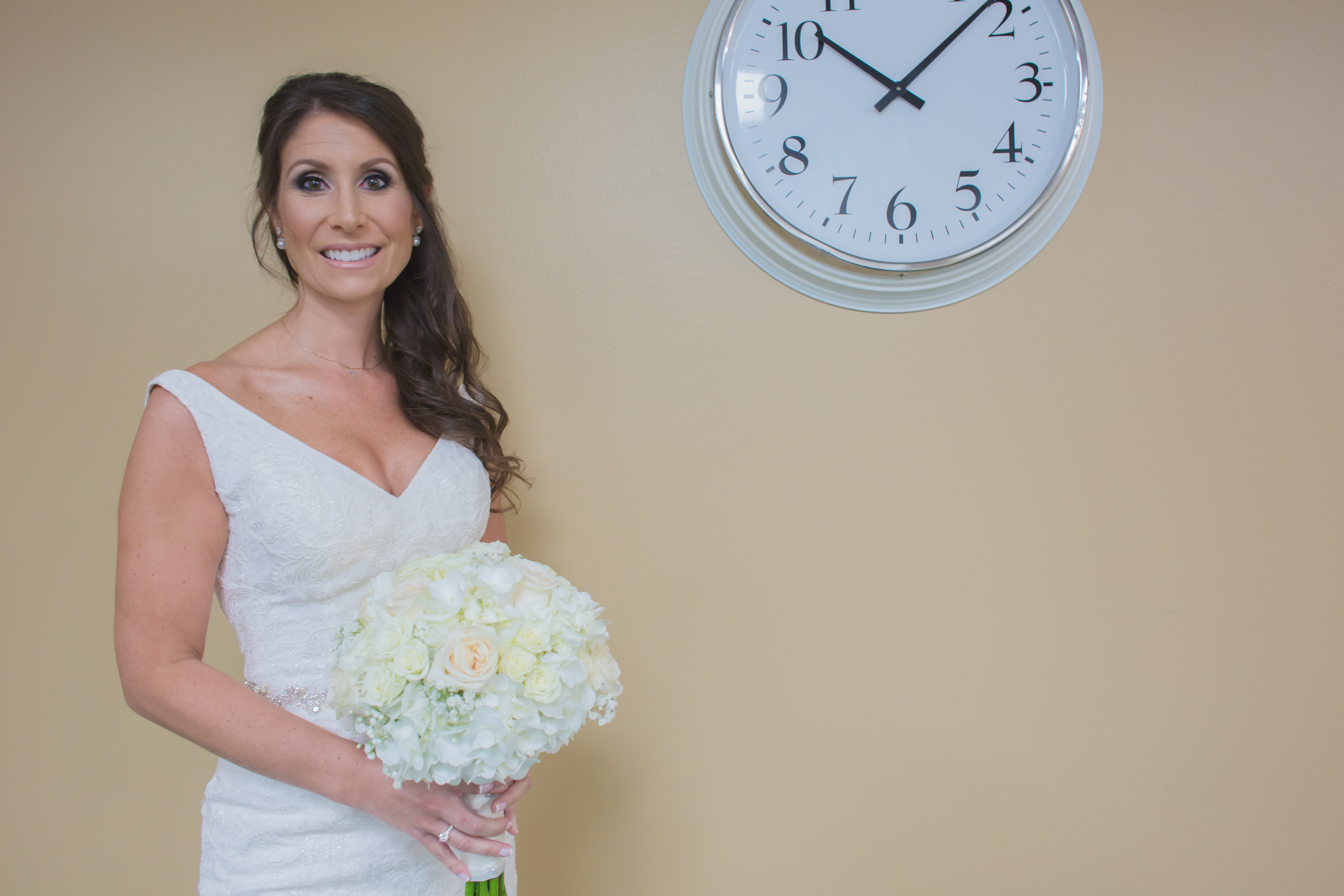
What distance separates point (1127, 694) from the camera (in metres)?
1.91

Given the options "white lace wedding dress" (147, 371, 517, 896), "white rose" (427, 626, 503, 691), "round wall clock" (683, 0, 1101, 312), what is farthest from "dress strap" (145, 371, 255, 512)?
"round wall clock" (683, 0, 1101, 312)

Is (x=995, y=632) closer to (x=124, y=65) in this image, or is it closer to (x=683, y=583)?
(x=683, y=583)

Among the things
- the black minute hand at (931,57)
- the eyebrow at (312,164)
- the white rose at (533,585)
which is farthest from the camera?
the black minute hand at (931,57)

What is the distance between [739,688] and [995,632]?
1.91 feet

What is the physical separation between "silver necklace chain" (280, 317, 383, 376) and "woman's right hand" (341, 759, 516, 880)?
0.73 meters

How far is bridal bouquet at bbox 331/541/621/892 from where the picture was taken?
1140 mm

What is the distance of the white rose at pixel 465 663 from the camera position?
44.5 inches

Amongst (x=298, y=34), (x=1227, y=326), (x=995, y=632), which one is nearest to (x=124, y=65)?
(x=298, y=34)

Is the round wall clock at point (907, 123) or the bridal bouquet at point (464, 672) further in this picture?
the round wall clock at point (907, 123)

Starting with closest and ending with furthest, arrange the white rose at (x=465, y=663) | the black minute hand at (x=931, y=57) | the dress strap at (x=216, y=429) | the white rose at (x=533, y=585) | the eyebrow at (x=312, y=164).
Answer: the white rose at (x=465, y=663) → the white rose at (x=533, y=585) → the dress strap at (x=216, y=429) → the eyebrow at (x=312, y=164) → the black minute hand at (x=931, y=57)

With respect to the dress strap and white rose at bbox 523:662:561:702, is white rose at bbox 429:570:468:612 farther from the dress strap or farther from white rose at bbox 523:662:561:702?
the dress strap

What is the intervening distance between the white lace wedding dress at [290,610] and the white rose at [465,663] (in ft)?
1.21

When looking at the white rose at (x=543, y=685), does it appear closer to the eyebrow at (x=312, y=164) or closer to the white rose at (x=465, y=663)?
the white rose at (x=465, y=663)

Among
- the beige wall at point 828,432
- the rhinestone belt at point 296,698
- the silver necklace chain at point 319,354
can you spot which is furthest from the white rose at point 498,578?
the beige wall at point 828,432
